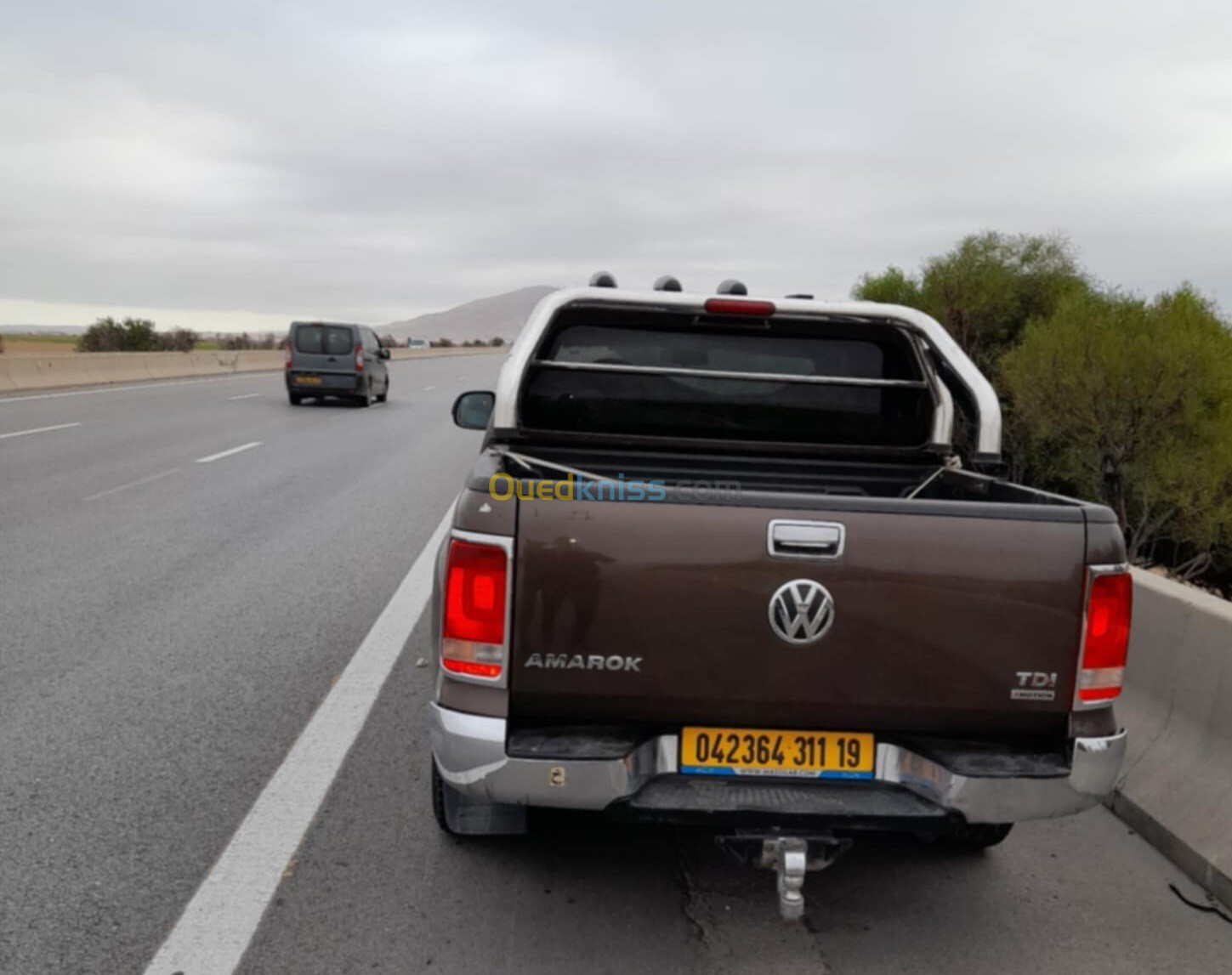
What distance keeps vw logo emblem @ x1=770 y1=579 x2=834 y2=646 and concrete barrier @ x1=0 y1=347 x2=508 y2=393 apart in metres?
26.3

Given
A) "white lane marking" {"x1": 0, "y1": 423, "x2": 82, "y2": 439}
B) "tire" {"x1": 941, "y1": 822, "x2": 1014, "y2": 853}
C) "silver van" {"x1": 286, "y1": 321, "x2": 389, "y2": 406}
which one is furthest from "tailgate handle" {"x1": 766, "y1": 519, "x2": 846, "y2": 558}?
"silver van" {"x1": 286, "y1": 321, "x2": 389, "y2": 406}

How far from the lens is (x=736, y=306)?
4.30 meters

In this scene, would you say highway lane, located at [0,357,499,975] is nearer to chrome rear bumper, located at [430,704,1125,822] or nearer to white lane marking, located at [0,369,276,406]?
chrome rear bumper, located at [430,704,1125,822]

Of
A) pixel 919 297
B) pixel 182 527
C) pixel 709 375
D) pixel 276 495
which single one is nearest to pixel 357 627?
pixel 709 375

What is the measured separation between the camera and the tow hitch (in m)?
3.11

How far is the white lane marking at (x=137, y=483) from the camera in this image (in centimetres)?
1135

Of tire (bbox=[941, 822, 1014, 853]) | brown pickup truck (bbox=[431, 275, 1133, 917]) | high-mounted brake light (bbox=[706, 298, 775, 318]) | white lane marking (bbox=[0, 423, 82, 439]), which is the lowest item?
white lane marking (bbox=[0, 423, 82, 439])

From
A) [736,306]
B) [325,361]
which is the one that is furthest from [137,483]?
[325,361]

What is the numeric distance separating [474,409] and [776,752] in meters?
2.84

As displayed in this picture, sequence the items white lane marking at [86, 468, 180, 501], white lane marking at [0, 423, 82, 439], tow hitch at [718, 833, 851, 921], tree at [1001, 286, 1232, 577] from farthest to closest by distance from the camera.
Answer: white lane marking at [0, 423, 82, 439]
white lane marking at [86, 468, 180, 501]
tree at [1001, 286, 1232, 577]
tow hitch at [718, 833, 851, 921]

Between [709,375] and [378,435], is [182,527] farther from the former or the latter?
[378,435]

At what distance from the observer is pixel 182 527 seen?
976 centimetres

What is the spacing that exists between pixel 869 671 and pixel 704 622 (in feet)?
1.56

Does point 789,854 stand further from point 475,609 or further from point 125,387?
point 125,387
